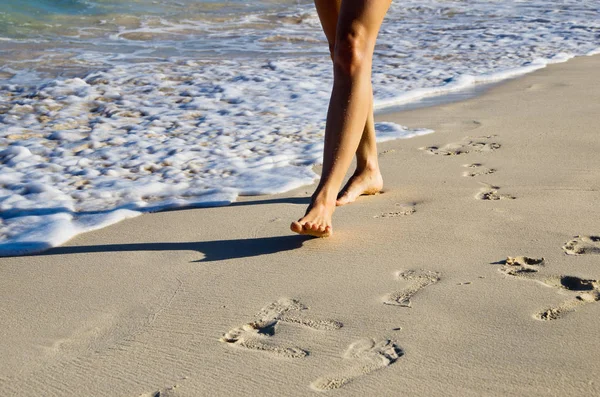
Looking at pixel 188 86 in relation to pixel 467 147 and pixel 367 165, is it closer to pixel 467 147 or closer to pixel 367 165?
pixel 467 147

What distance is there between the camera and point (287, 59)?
7184mm

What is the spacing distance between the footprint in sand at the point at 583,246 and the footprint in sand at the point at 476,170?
930 mm

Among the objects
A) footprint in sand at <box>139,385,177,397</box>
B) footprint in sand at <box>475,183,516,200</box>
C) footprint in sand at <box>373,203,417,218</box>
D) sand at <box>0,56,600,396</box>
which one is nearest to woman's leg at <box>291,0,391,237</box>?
sand at <box>0,56,600,396</box>

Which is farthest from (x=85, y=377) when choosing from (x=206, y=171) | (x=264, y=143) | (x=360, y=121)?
(x=264, y=143)

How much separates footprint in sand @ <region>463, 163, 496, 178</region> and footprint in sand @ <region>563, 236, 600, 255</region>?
3.05 ft

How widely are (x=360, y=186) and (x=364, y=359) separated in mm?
1378

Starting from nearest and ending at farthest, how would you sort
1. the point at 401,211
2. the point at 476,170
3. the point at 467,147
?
the point at 401,211 < the point at 476,170 < the point at 467,147

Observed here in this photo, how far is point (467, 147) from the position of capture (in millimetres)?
3871

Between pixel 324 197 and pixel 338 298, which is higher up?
Answer: pixel 324 197

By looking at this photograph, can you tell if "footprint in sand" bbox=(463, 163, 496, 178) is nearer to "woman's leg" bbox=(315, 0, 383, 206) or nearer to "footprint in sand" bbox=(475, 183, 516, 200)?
"footprint in sand" bbox=(475, 183, 516, 200)

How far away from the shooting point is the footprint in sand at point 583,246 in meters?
2.34

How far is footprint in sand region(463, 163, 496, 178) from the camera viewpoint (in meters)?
3.37

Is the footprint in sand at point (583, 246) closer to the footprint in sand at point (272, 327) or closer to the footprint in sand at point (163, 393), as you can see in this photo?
the footprint in sand at point (272, 327)

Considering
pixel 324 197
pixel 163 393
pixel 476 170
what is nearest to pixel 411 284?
pixel 324 197
